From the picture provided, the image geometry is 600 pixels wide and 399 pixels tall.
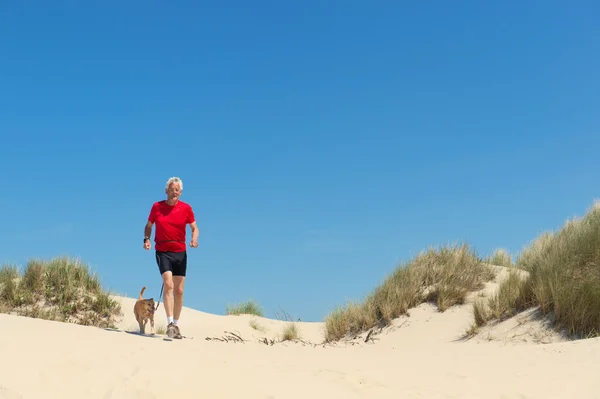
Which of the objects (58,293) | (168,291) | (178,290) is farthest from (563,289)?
(58,293)

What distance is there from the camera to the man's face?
9.39 meters

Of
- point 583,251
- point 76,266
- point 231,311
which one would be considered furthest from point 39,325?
point 231,311

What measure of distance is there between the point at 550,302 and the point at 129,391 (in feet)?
24.4

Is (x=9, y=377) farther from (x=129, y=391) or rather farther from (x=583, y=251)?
(x=583, y=251)

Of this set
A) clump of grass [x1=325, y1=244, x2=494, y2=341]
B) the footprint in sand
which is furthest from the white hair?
clump of grass [x1=325, y1=244, x2=494, y2=341]

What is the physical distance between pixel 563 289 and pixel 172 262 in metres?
6.53

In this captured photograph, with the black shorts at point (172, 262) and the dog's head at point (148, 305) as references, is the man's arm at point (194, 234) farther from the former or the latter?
the dog's head at point (148, 305)

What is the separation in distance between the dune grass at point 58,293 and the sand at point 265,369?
5.62 m

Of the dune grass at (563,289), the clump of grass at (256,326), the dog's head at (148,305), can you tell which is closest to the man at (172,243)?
the dog's head at (148,305)

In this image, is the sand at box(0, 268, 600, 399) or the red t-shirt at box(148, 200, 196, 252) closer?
the sand at box(0, 268, 600, 399)

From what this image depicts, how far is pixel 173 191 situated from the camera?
30.8 ft

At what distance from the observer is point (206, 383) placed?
686 cm

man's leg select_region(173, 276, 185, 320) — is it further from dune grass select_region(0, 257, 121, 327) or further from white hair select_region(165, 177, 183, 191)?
dune grass select_region(0, 257, 121, 327)

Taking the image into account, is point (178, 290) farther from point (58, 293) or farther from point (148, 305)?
point (58, 293)
